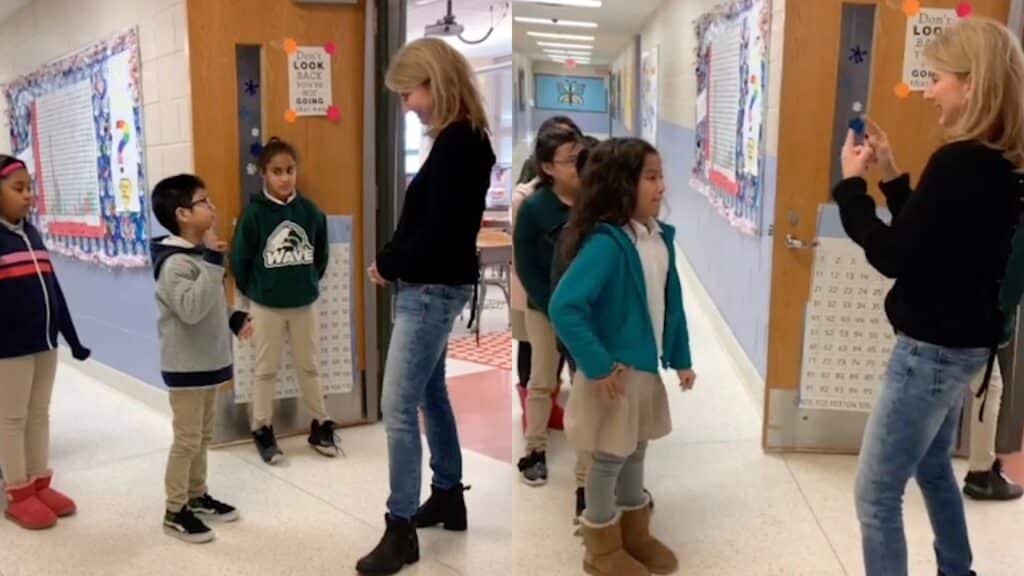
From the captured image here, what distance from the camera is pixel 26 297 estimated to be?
2492 millimetres

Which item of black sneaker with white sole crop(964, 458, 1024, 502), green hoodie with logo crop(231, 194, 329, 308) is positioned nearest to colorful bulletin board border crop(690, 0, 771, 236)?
black sneaker with white sole crop(964, 458, 1024, 502)

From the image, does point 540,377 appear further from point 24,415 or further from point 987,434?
point 24,415

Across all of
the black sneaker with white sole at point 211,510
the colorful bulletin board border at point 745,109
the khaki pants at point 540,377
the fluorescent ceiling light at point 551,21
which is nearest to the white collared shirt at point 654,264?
the khaki pants at point 540,377

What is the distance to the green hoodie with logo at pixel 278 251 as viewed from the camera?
2945 millimetres

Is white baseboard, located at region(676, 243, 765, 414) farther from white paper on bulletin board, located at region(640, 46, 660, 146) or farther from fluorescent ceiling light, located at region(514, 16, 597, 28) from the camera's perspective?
fluorescent ceiling light, located at region(514, 16, 597, 28)

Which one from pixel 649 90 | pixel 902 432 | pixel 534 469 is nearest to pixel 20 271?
pixel 534 469

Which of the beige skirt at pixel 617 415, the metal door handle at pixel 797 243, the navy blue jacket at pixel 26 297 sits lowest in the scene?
the beige skirt at pixel 617 415

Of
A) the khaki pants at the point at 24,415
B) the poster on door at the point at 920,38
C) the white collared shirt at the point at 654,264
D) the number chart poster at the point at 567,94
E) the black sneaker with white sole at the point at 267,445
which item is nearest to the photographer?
the white collared shirt at the point at 654,264

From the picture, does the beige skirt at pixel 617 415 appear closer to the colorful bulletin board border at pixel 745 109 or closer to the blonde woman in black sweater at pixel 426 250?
the blonde woman in black sweater at pixel 426 250

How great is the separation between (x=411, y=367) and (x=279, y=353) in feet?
3.77

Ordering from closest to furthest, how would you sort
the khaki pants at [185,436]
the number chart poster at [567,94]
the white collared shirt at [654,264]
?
the white collared shirt at [654,264] < the khaki pants at [185,436] < the number chart poster at [567,94]

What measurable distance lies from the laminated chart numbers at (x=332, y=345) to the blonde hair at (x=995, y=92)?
7.60 ft

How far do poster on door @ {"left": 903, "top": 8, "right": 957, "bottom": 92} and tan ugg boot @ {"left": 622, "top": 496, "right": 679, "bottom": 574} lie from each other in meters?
1.73

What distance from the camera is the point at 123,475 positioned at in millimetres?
2967
